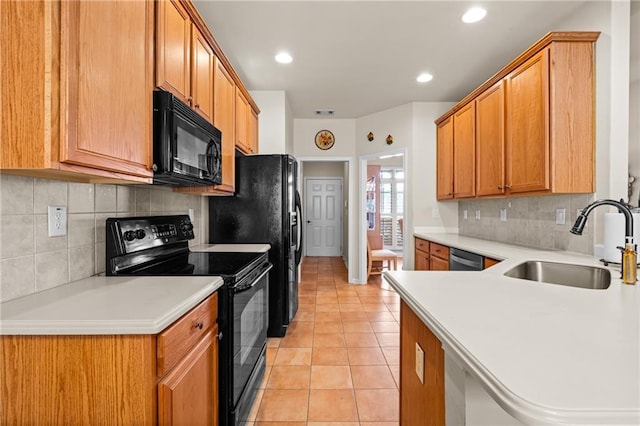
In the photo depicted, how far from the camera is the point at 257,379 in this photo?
1988 mm

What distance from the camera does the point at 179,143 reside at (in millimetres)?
1486

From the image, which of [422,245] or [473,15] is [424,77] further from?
[422,245]

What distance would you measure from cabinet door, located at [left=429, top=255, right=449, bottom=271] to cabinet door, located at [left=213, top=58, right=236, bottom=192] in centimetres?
215

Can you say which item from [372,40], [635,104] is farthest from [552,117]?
[372,40]

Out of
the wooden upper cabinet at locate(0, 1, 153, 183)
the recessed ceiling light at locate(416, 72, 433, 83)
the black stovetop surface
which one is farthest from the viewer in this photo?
the recessed ceiling light at locate(416, 72, 433, 83)

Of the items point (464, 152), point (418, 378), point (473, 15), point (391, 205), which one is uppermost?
point (473, 15)

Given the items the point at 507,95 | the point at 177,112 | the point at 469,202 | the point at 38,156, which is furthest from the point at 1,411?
the point at 469,202

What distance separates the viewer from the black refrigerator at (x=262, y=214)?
2844mm

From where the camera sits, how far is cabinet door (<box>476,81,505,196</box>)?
8.82 feet

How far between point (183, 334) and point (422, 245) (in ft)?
10.6

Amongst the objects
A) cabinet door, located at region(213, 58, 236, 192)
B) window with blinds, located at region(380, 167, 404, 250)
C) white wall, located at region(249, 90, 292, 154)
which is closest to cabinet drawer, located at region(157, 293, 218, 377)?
cabinet door, located at region(213, 58, 236, 192)

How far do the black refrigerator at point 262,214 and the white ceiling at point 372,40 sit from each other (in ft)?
3.31

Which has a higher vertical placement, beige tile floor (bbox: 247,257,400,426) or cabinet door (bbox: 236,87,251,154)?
cabinet door (bbox: 236,87,251,154)

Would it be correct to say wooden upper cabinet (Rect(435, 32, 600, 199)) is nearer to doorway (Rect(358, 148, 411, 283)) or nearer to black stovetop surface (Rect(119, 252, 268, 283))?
black stovetop surface (Rect(119, 252, 268, 283))
